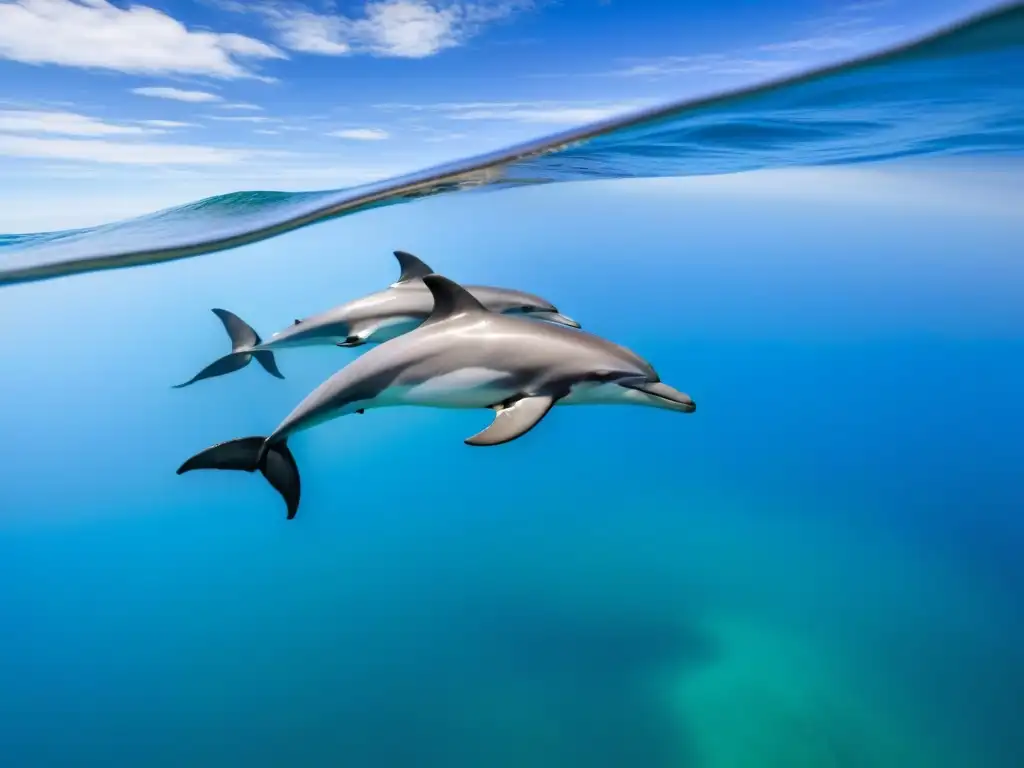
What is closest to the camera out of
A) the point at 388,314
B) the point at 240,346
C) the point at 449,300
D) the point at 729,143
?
the point at 449,300

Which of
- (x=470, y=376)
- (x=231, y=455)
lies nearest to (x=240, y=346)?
(x=231, y=455)

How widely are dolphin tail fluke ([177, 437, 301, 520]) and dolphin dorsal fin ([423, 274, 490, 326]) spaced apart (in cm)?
167

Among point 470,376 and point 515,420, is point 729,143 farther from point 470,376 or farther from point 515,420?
point 515,420

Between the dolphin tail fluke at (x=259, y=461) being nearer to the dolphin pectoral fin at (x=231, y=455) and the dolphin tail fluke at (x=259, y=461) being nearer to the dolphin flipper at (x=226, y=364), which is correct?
the dolphin pectoral fin at (x=231, y=455)

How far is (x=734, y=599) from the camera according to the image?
6223mm

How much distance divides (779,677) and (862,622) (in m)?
1.34

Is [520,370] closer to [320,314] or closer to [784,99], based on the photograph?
[320,314]

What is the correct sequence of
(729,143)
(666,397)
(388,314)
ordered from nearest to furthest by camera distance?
(666,397) → (388,314) → (729,143)

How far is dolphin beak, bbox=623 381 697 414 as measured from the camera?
4.24 meters

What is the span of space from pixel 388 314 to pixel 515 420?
341cm

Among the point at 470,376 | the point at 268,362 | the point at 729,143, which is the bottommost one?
the point at 268,362

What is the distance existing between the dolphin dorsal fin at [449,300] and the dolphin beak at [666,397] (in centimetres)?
134

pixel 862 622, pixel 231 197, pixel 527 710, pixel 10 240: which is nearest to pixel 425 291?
pixel 527 710

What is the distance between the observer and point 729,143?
42.5ft
